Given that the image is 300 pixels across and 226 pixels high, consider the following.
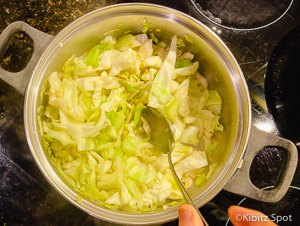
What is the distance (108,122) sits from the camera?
1456 mm

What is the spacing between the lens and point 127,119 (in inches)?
60.2

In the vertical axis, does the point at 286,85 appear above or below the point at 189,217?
above

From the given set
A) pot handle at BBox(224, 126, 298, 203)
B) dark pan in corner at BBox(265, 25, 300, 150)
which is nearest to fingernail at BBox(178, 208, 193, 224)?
pot handle at BBox(224, 126, 298, 203)

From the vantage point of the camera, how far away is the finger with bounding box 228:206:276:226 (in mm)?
1271

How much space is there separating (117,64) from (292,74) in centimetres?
92

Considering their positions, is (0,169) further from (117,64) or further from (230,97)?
(230,97)

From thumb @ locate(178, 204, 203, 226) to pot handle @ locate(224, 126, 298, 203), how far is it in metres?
0.32

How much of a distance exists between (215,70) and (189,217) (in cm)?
80

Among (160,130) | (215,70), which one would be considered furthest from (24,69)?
(215,70)

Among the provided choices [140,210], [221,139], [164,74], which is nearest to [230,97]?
[221,139]

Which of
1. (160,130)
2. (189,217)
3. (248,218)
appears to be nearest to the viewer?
(189,217)

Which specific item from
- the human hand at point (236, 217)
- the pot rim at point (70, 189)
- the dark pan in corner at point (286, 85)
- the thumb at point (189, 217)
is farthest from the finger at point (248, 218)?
the dark pan in corner at point (286, 85)

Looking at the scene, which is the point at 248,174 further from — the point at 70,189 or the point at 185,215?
the point at 70,189

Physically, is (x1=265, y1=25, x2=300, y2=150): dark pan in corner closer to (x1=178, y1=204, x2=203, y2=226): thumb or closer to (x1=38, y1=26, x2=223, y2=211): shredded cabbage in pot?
(x1=38, y1=26, x2=223, y2=211): shredded cabbage in pot
